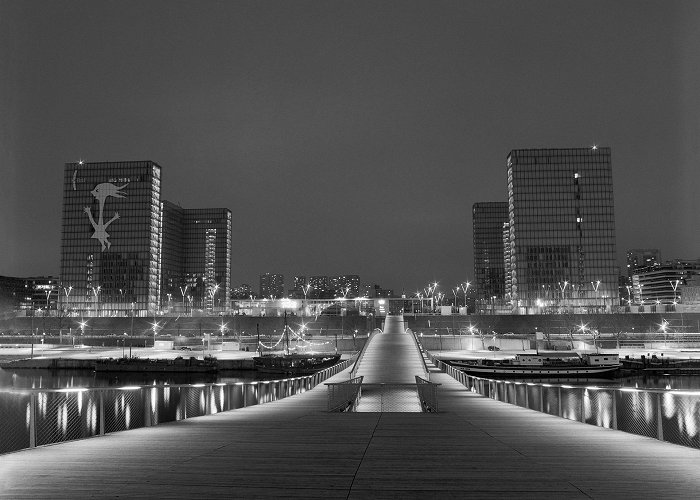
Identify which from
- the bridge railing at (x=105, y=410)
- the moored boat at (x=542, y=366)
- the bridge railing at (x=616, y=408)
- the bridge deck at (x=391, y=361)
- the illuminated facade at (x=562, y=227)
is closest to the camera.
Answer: the bridge railing at (x=105, y=410)

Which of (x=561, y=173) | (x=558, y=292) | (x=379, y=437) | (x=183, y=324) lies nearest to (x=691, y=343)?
(x=558, y=292)

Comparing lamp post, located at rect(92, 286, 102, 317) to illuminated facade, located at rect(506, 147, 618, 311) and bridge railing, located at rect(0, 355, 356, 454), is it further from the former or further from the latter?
bridge railing, located at rect(0, 355, 356, 454)

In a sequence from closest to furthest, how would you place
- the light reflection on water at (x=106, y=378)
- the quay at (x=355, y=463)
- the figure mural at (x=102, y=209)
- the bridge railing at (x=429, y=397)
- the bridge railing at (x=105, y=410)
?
the quay at (x=355, y=463) → the bridge railing at (x=429, y=397) → the bridge railing at (x=105, y=410) → the light reflection on water at (x=106, y=378) → the figure mural at (x=102, y=209)

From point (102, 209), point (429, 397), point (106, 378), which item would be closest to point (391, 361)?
point (429, 397)

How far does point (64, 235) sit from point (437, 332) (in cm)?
10949

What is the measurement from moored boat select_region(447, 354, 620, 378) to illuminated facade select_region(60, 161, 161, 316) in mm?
114795

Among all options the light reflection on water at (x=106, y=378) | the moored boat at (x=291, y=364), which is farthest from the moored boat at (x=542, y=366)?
the light reflection on water at (x=106, y=378)

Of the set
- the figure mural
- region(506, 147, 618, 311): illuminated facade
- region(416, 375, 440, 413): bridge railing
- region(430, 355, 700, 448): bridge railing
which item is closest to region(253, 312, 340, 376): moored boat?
region(430, 355, 700, 448): bridge railing

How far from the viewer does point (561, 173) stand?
509 ft

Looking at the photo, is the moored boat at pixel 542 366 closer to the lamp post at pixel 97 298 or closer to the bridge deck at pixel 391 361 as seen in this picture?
the bridge deck at pixel 391 361

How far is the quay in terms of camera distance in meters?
7.82

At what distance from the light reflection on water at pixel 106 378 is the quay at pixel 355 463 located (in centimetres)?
5568

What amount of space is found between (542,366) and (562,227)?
89981mm

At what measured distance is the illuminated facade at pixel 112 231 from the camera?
165500mm
